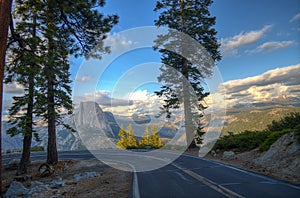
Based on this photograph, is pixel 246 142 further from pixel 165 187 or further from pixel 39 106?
pixel 39 106

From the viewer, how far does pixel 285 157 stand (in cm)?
948

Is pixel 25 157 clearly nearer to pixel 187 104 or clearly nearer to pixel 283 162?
pixel 187 104

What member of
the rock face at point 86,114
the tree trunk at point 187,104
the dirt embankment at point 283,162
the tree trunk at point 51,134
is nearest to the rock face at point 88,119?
the rock face at point 86,114

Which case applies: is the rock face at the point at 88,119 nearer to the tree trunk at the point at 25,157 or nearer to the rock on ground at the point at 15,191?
the tree trunk at the point at 25,157

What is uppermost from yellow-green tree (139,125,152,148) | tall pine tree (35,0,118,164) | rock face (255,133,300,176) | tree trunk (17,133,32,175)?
tall pine tree (35,0,118,164)

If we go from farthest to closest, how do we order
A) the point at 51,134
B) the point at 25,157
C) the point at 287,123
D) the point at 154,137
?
the point at 154,137, the point at 25,157, the point at 51,134, the point at 287,123

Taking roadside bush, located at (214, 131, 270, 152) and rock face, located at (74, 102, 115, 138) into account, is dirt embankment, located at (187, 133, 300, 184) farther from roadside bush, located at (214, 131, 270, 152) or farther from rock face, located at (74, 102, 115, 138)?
rock face, located at (74, 102, 115, 138)

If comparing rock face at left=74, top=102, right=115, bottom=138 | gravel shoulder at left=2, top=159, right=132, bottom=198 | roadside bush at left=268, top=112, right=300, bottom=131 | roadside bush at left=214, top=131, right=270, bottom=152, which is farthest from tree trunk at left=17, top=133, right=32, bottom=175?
roadside bush at left=268, top=112, right=300, bottom=131

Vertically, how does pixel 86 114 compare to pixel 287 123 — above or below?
above

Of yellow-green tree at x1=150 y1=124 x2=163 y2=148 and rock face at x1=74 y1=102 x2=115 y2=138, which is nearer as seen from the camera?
rock face at x1=74 y1=102 x2=115 y2=138

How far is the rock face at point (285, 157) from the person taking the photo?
28.0 feet

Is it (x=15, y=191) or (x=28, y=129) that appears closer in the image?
(x=15, y=191)

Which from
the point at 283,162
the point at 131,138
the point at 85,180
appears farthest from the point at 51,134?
the point at 131,138

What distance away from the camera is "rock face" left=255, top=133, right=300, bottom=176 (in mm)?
8538
